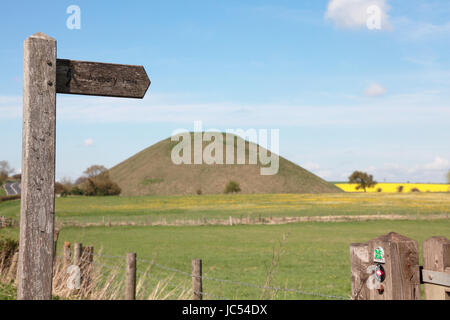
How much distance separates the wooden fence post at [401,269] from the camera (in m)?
2.97

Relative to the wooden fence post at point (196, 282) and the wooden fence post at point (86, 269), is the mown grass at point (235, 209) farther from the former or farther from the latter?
the wooden fence post at point (196, 282)

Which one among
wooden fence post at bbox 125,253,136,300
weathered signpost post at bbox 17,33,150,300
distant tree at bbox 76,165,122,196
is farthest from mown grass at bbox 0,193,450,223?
weathered signpost post at bbox 17,33,150,300

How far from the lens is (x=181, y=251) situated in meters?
24.9

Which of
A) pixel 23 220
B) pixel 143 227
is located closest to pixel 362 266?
pixel 23 220

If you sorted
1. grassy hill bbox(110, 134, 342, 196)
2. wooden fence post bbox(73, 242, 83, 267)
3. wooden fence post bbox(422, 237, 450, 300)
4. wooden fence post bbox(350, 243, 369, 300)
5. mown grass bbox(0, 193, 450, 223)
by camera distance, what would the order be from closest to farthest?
wooden fence post bbox(422, 237, 450, 300) < wooden fence post bbox(350, 243, 369, 300) < wooden fence post bbox(73, 242, 83, 267) < mown grass bbox(0, 193, 450, 223) < grassy hill bbox(110, 134, 342, 196)

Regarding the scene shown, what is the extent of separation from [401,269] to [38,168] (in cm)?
292

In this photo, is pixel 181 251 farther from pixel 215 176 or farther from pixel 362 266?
pixel 215 176

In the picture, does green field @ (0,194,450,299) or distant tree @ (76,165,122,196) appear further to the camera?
distant tree @ (76,165,122,196)

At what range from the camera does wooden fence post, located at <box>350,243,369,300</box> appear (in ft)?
10.5

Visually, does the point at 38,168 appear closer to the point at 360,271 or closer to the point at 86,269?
the point at 360,271

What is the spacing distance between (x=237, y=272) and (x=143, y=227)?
900 inches

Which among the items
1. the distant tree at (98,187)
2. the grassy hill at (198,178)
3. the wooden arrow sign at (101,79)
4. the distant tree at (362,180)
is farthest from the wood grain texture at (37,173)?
the distant tree at (362,180)

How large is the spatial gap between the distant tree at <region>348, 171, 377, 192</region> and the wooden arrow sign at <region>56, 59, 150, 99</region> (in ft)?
501

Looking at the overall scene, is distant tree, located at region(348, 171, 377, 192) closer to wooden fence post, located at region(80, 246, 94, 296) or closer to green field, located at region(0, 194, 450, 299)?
green field, located at region(0, 194, 450, 299)
